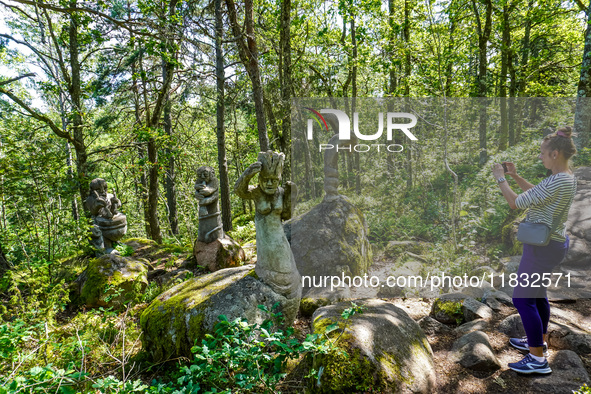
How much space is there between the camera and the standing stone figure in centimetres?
366

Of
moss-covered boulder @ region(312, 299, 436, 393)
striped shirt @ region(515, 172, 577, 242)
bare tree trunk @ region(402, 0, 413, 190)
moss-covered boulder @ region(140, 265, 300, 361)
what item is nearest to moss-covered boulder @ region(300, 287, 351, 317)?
moss-covered boulder @ region(140, 265, 300, 361)

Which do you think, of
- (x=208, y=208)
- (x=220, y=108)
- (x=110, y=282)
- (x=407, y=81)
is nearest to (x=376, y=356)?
(x=208, y=208)

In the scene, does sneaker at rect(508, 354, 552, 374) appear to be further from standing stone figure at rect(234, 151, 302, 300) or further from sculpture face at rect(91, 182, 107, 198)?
sculpture face at rect(91, 182, 107, 198)

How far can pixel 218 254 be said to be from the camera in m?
6.66

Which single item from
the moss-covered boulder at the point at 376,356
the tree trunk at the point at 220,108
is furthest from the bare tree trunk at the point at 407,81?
the tree trunk at the point at 220,108

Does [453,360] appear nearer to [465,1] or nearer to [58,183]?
[58,183]

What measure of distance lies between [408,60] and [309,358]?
10289 mm

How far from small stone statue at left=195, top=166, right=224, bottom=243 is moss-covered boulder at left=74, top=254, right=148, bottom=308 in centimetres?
145

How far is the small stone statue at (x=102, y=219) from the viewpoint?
22.5 ft

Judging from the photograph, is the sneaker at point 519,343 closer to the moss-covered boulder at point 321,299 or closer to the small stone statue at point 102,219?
the moss-covered boulder at point 321,299

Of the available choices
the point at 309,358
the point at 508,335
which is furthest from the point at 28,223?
the point at 508,335

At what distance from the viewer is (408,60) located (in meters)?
10.4

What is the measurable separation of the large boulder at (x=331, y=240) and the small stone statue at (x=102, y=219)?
4222 millimetres

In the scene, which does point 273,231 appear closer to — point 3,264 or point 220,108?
point 3,264
